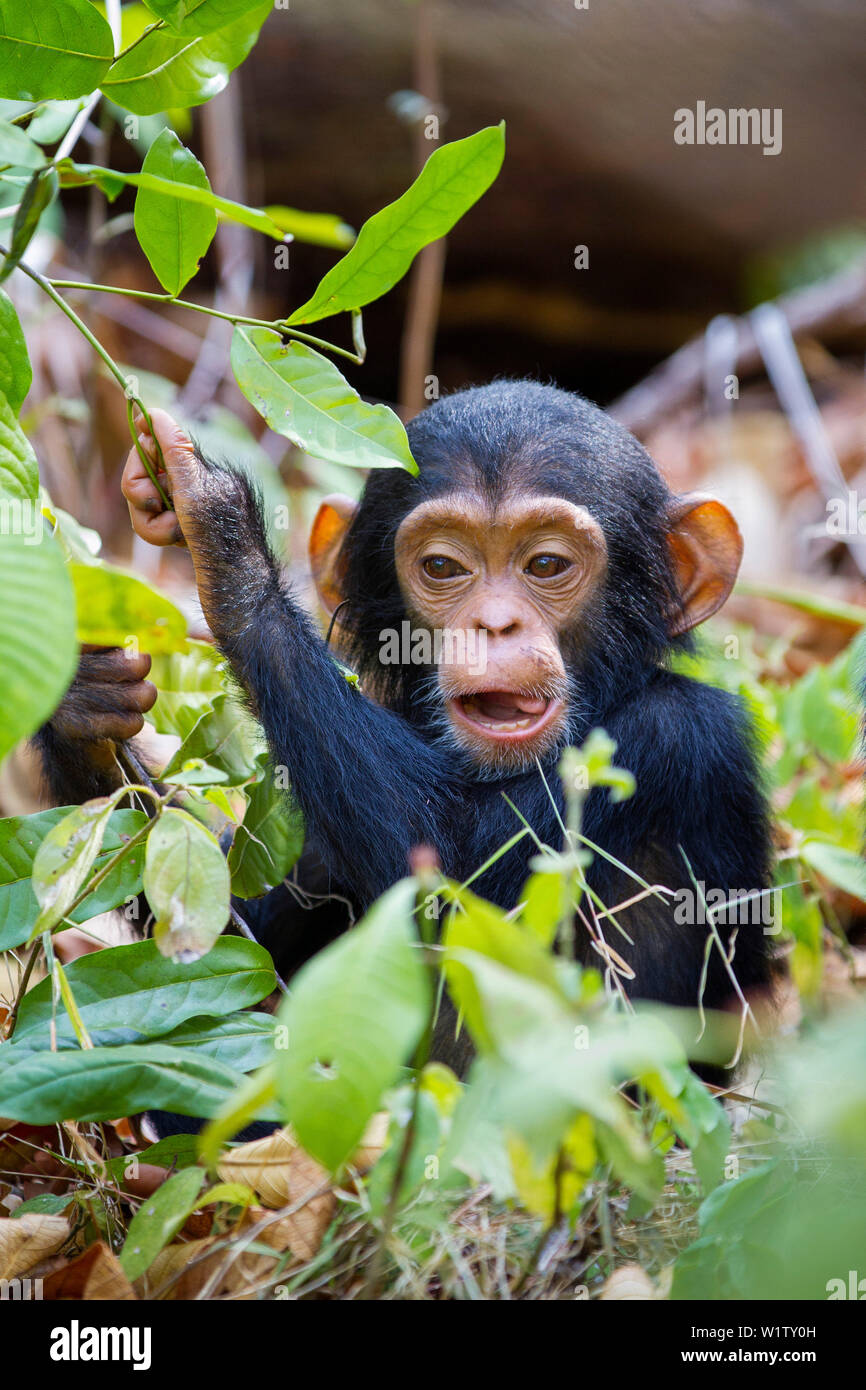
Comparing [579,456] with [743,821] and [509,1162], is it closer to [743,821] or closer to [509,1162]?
[743,821]

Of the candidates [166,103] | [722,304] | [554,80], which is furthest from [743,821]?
[722,304]

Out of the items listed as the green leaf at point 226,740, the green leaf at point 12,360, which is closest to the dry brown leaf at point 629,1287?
the green leaf at point 226,740

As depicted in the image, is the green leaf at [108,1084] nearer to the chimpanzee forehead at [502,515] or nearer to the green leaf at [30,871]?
the green leaf at [30,871]

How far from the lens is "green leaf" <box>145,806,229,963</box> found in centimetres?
237

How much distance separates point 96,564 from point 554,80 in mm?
6984

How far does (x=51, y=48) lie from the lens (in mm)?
2656

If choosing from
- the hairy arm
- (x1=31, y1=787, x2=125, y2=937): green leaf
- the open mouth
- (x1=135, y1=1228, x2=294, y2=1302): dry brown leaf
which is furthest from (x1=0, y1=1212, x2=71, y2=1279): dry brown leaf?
the open mouth

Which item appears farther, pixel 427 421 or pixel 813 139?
pixel 813 139

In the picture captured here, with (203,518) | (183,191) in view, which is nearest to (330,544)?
(203,518)

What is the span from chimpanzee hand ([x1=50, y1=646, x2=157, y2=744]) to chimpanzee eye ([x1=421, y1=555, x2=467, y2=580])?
0.92 metres

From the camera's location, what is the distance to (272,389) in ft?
9.41

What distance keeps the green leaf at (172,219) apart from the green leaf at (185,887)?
1.22 m

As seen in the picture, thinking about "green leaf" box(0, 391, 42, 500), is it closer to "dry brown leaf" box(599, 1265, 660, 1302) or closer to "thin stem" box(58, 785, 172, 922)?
"thin stem" box(58, 785, 172, 922)

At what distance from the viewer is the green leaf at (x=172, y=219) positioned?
2848 millimetres
